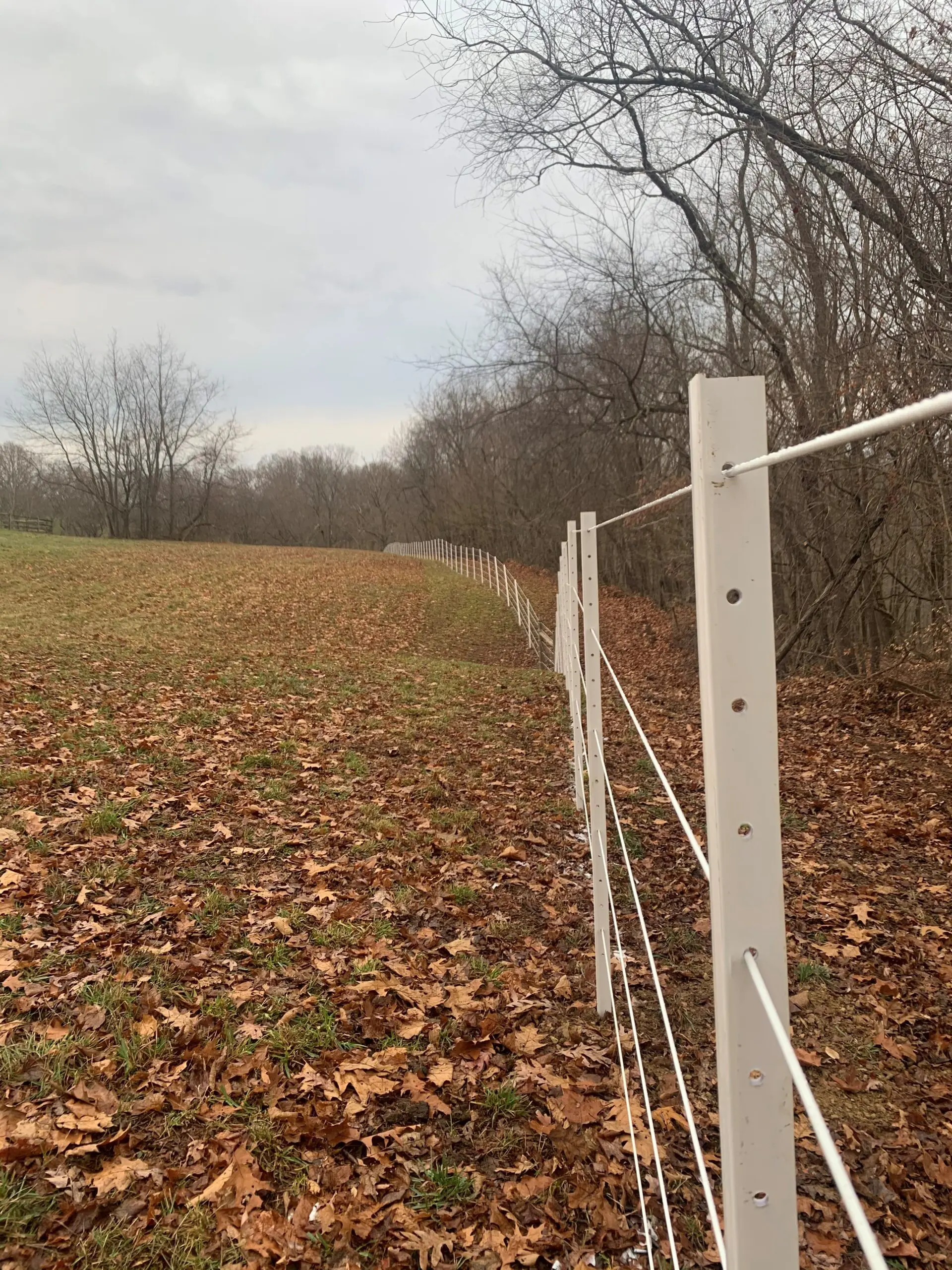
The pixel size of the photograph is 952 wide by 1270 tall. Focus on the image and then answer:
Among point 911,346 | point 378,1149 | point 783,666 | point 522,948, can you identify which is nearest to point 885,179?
point 911,346

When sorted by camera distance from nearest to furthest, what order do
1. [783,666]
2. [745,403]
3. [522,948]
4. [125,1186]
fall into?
[745,403] → [125,1186] → [522,948] → [783,666]

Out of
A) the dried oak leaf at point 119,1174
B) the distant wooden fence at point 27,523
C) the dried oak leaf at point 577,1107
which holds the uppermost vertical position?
the distant wooden fence at point 27,523

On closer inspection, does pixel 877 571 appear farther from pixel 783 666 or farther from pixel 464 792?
pixel 464 792

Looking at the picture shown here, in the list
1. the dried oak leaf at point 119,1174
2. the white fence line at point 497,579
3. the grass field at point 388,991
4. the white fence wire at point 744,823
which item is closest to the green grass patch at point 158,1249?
the grass field at point 388,991

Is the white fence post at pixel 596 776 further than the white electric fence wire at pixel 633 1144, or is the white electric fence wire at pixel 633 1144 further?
the white fence post at pixel 596 776

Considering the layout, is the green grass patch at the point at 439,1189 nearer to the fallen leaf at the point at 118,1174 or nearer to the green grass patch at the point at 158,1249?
the green grass patch at the point at 158,1249

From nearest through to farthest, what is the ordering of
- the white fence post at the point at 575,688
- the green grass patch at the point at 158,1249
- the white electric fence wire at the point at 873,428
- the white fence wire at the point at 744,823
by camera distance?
the white electric fence wire at the point at 873,428 → the white fence wire at the point at 744,823 → the green grass patch at the point at 158,1249 → the white fence post at the point at 575,688

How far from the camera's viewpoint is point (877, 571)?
34.3ft

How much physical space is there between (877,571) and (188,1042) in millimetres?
10073

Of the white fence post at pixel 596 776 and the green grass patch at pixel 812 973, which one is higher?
the white fence post at pixel 596 776

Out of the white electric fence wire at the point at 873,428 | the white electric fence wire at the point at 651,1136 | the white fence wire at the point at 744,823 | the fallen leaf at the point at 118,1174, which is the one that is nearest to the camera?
the white electric fence wire at the point at 873,428

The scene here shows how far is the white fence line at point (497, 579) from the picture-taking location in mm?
14336

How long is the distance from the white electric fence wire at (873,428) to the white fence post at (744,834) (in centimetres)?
9

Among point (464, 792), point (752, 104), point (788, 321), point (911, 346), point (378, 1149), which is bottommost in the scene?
point (378, 1149)
